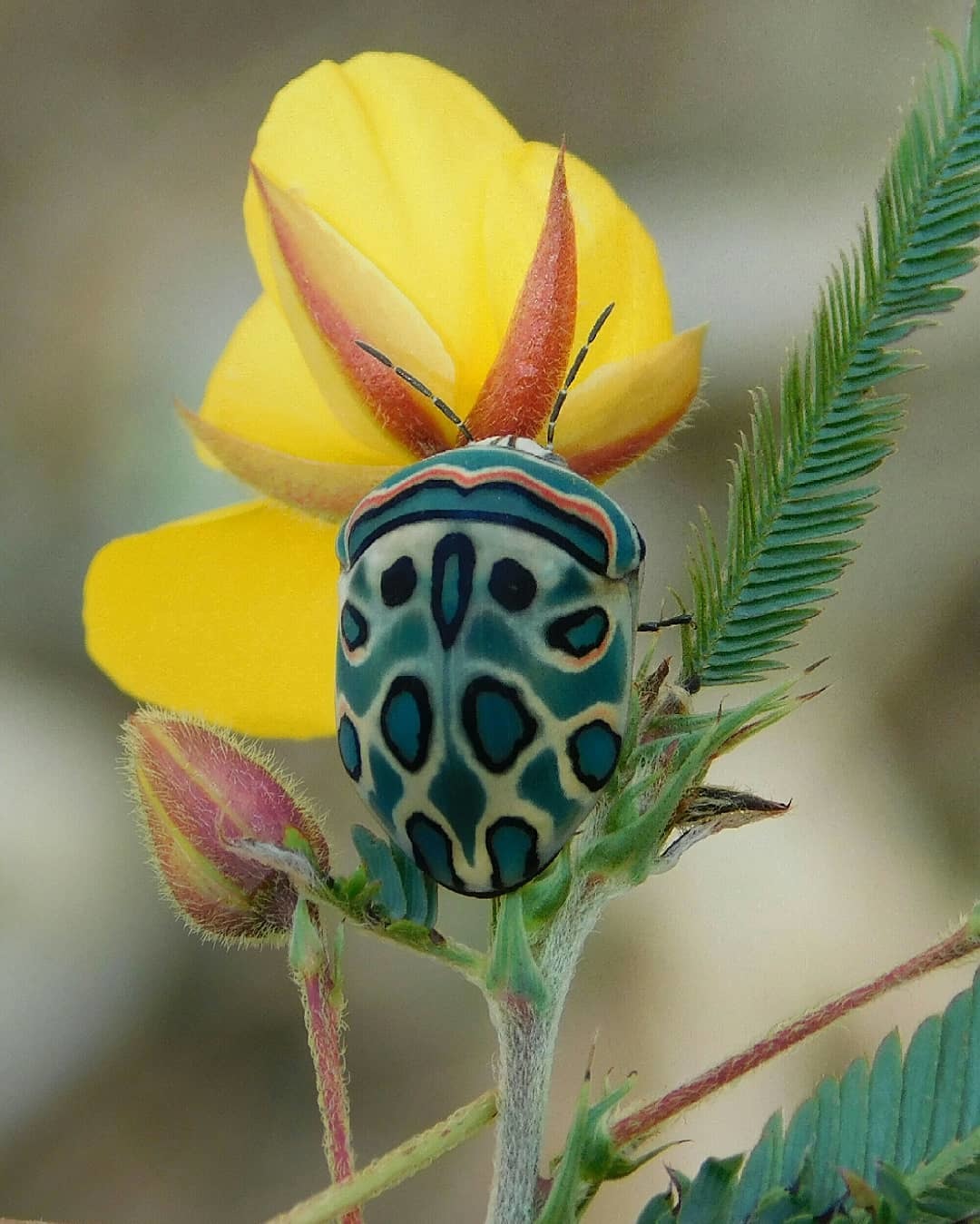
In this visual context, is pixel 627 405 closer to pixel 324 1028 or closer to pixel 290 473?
pixel 290 473

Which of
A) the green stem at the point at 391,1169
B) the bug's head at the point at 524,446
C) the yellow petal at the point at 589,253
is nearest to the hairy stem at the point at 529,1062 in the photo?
the green stem at the point at 391,1169

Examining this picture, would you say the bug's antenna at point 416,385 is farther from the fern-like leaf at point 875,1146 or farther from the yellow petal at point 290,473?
the fern-like leaf at point 875,1146

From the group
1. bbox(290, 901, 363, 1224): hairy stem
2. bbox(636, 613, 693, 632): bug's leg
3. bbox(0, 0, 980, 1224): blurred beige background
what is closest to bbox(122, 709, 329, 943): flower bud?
bbox(290, 901, 363, 1224): hairy stem

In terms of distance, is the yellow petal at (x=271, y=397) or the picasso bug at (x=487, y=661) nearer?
the picasso bug at (x=487, y=661)

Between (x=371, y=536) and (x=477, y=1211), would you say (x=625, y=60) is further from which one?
(x=477, y=1211)

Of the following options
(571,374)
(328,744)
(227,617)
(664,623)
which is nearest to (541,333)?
(571,374)

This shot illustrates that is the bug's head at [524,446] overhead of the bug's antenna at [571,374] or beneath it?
beneath
